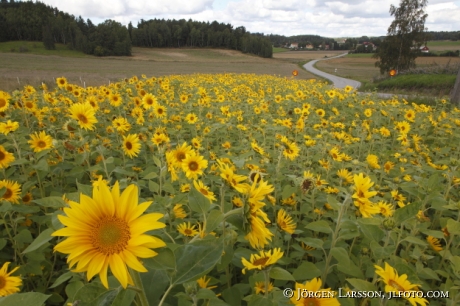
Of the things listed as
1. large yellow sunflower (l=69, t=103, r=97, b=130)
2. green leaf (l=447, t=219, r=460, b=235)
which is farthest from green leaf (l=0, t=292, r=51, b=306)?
large yellow sunflower (l=69, t=103, r=97, b=130)

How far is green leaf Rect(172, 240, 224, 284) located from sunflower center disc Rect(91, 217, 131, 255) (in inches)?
6.9

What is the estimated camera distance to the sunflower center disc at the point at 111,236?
868 millimetres

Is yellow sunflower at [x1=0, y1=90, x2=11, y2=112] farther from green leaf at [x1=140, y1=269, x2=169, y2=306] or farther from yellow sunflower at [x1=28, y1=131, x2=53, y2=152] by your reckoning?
green leaf at [x1=140, y1=269, x2=169, y2=306]

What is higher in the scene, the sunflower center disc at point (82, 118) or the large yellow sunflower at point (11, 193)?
the sunflower center disc at point (82, 118)

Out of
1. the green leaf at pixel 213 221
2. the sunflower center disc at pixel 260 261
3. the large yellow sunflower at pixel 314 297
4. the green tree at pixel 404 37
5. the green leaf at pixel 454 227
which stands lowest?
the large yellow sunflower at pixel 314 297

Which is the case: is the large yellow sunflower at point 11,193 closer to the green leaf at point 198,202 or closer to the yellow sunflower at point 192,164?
A: the yellow sunflower at point 192,164

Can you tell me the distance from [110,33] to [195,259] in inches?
2735

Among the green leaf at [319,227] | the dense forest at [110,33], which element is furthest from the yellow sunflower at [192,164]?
the dense forest at [110,33]

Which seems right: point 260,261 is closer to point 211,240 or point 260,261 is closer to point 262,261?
point 262,261

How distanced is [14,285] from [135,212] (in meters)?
1.19

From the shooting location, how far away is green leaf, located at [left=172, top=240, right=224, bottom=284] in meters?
0.88

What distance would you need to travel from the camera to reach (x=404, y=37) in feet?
102

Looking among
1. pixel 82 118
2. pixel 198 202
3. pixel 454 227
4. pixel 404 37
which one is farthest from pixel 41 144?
pixel 404 37

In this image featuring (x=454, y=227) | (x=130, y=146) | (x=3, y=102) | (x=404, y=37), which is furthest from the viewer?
(x=404, y=37)
